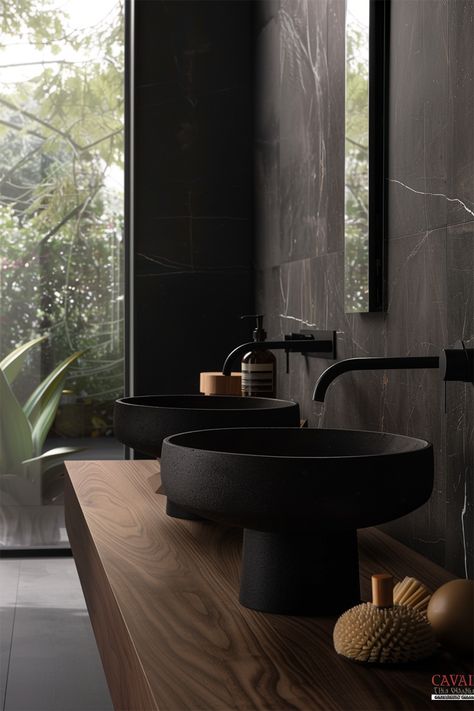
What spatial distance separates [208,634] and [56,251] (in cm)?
267

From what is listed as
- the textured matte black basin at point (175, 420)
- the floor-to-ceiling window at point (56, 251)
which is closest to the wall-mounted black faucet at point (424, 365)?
the textured matte black basin at point (175, 420)

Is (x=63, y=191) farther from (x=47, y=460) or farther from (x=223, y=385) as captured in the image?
(x=223, y=385)

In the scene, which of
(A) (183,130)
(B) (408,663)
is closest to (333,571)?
(B) (408,663)

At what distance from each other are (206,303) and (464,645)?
2.57 m

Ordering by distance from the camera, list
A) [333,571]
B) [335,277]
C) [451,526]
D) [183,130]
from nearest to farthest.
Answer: [333,571] < [451,526] < [335,277] < [183,130]

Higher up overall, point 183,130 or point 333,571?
point 183,130

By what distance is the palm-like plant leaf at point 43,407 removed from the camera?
11.7 feet

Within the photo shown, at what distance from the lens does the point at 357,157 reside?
6.41 feet

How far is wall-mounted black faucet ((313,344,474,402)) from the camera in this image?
52.6 inches

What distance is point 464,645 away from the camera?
103cm

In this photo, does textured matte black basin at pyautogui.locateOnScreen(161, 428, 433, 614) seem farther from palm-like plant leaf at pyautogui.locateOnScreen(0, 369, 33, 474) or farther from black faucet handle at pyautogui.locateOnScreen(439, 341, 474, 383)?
palm-like plant leaf at pyautogui.locateOnScreen(0, 369, 33, 474)

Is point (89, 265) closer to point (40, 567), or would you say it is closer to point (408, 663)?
point (40, 567)

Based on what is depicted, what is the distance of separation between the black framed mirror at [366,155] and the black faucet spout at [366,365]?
320mm

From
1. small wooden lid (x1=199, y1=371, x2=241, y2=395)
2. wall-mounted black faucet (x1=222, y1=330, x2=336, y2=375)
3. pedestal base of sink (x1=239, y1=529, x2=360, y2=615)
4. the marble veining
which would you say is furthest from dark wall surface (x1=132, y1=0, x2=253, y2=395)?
pedestal base of sink (x1=239, y1=529, x2=360, y2=615)
